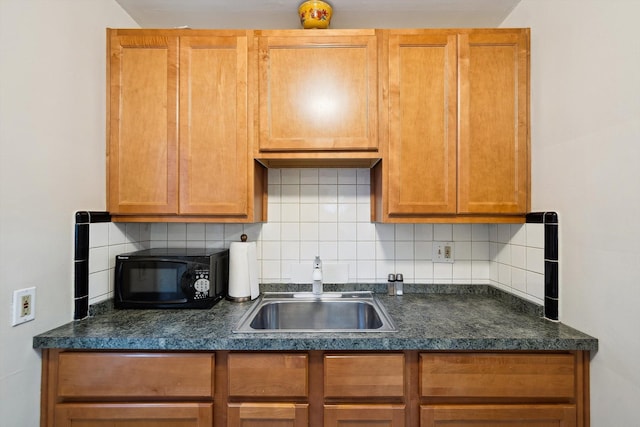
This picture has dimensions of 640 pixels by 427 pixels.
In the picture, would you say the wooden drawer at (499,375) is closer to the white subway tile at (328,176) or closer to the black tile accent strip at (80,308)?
the white subway tile at (328,176)

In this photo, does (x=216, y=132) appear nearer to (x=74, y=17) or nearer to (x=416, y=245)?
(x=74, y=17)

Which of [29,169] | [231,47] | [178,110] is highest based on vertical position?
[231,47]

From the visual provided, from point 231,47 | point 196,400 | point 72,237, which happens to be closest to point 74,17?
point 231,47

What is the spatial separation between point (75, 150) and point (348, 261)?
144cm

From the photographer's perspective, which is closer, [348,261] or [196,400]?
[196,400]

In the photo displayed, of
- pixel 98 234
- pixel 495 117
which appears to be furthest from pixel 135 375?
pixel 495 117

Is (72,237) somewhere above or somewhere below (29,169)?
below

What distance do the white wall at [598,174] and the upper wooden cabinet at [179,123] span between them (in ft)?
4.45

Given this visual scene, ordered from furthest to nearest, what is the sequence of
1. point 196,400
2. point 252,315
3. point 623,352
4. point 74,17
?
point 252,315 < point 74,17 < point 196,400 < point 623,352

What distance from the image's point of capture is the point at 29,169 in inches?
42.4

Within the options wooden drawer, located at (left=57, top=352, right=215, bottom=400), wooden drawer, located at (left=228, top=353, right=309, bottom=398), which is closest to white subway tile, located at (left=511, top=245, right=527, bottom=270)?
wooden drawer, located at (left=228, top=353, right=309, bottom=398)

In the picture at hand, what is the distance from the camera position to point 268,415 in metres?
1.12

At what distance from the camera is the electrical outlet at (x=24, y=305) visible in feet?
3.41


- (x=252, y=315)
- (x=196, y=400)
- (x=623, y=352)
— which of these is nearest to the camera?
(x=623, y=352)
